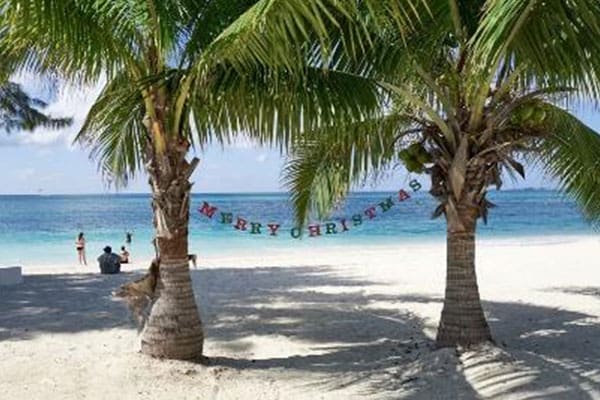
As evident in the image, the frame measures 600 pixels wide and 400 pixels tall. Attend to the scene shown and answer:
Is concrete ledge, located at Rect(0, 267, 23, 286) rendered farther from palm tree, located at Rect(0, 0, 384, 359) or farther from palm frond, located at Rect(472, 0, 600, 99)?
palm frond, located at Rect(472, 0, 600, 99)

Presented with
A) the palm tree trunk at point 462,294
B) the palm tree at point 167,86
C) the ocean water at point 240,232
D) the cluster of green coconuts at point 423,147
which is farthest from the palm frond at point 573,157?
the ocean water at point 240,232

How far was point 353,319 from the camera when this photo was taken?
903 cm

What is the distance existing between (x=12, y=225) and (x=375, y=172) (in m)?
50.3

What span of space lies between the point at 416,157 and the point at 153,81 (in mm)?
2281

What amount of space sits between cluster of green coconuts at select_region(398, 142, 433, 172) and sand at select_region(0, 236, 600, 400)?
1591 millimetres

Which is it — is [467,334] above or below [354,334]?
above

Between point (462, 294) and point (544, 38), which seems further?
point (462, 294)

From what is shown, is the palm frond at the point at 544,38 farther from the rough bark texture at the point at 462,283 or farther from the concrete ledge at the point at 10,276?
the concrete ledge at the point at 10,276

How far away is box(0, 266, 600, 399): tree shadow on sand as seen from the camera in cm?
544

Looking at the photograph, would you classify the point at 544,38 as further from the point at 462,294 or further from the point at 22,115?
the point at 22,115

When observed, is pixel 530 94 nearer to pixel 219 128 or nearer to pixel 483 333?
pixel 483 333

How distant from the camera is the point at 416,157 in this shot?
636 cm

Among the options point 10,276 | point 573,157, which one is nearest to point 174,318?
point 573,157

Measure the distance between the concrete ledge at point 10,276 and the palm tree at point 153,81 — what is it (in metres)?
7.86
